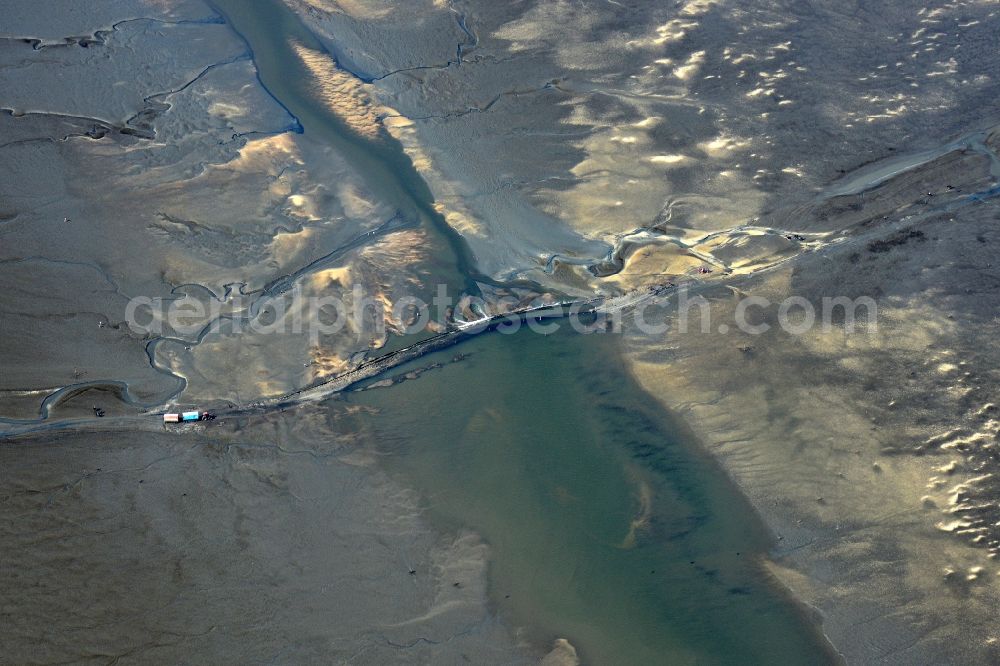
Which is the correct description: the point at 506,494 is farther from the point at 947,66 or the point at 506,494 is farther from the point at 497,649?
the point at 947,66

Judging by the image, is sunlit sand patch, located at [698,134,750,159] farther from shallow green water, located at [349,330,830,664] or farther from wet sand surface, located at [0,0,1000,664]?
shallow green water, located at [349,330,830,664]

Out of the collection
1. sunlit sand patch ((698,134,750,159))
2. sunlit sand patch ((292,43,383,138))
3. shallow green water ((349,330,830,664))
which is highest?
sunlit sand patch ((292,43,383,138))

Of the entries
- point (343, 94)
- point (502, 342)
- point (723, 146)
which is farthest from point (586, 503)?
point (343, 94)

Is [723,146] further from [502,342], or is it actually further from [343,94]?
[343,94]

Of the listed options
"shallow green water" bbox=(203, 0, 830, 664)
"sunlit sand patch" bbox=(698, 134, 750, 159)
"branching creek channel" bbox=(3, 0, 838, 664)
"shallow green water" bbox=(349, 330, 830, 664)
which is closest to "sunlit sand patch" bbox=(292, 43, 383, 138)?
"branching creek channel" bbox=(3, 0, 838, 664)

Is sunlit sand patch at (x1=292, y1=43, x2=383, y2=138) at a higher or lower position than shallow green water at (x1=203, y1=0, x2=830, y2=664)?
higher

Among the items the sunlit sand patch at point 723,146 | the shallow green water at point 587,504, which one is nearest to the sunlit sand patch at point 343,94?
the shallow green water at point 587,504

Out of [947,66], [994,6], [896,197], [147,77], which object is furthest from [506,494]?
[994,6]
